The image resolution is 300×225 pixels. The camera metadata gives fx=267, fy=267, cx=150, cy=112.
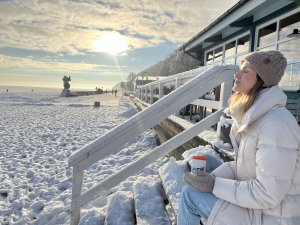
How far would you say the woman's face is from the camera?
65.1 inches

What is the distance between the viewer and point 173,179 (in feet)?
10.1

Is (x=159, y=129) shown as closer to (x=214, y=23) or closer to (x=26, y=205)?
(x=26, y=205)

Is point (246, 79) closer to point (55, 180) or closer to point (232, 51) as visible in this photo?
point (55, 180)

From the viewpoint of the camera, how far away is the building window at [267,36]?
8062 mm

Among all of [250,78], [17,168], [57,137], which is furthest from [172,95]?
[57,137]

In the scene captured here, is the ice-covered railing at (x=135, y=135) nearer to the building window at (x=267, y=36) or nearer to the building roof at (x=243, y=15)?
the building roof at (x=243, y=15)

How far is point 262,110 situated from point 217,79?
1707 mm

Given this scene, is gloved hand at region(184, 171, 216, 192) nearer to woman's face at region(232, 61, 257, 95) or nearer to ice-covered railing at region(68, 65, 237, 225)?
woman's face at region(232, 61, 257, 95)

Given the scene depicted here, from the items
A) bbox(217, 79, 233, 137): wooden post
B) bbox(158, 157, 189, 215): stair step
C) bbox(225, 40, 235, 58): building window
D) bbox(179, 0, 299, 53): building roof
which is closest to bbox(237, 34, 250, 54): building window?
bbox(179, 0, 299, 53): building roof

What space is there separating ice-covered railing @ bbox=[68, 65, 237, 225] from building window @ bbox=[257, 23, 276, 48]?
5790mm

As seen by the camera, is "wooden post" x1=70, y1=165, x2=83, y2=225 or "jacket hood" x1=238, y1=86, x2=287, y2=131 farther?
"wooden post" x1=70, y1=165, x2=83, y2=225

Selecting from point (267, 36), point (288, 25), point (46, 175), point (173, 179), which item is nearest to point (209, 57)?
point (267, 36)

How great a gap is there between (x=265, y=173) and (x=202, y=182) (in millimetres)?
394

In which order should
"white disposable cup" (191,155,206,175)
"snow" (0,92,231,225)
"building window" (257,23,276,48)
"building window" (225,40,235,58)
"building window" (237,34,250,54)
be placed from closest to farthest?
1. "white disposable cup" (191,155,206,175)
2. "snow" (0,92,231,225)
3. "building window" (257,23,276,48)
4. "building window" (237,34,250,54)
5. "building window" (225,40,235,58)
